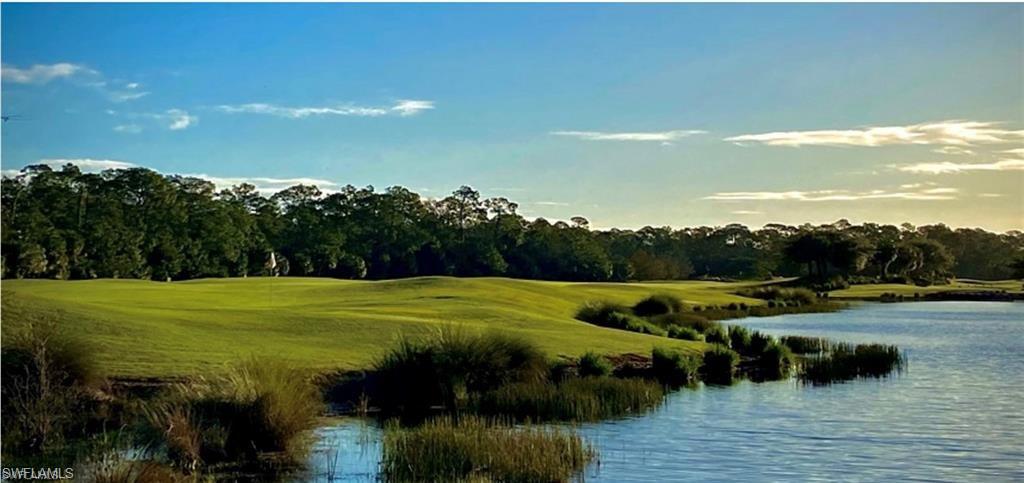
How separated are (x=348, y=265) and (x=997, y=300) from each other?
64.1 meters

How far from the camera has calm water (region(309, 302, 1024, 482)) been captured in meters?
19.3

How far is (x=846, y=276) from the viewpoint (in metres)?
138

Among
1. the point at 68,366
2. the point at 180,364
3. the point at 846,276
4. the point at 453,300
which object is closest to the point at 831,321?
the point at 453,300

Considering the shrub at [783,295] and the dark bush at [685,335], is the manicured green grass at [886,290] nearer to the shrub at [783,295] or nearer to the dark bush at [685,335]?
the shrub at [783,295]

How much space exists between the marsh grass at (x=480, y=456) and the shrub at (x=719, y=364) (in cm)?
1542

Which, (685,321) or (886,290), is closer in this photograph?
(685,321)

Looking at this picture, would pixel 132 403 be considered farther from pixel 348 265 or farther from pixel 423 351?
pixel 348 265

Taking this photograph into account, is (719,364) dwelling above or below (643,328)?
below

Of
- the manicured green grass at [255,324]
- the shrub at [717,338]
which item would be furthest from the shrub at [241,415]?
the shrub at [717,338]

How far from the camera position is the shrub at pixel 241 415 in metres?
18.8

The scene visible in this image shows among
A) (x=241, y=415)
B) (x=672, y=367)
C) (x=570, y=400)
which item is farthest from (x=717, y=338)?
(x=241, y=415)

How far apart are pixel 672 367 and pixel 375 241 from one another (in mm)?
88153

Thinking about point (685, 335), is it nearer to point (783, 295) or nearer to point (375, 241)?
point (783, 295)

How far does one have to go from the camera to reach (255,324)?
36.4 metres
